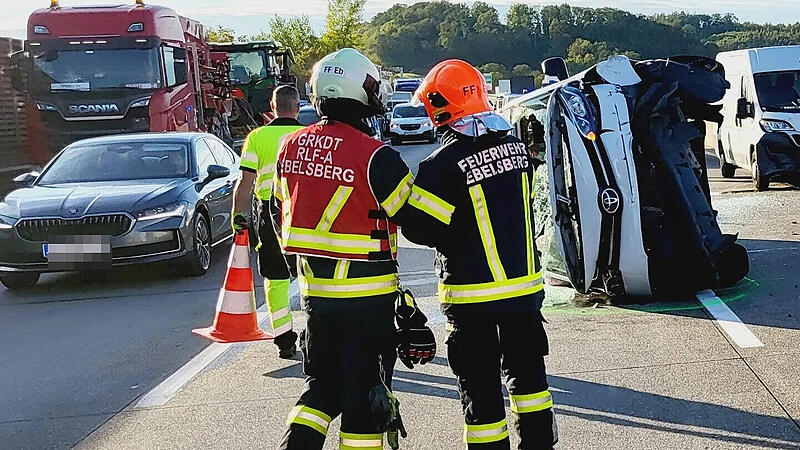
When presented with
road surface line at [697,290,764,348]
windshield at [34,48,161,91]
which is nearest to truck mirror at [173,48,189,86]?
windshield at [34,48,161,91]

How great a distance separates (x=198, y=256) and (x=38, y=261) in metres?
1.57

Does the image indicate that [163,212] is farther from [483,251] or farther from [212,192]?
[483,251]

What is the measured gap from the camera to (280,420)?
5.12 m

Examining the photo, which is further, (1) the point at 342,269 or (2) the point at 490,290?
(2) the point at 490,290

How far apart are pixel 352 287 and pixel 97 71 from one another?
1413 centimetres

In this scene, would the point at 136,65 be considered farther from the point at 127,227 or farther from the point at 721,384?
the point at 721,384

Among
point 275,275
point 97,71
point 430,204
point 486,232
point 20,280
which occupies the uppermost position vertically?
point 97,71

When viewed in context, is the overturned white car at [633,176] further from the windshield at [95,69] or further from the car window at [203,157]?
the windshield at [95,69]

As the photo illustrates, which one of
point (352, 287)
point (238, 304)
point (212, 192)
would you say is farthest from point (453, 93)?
point (212, 192)

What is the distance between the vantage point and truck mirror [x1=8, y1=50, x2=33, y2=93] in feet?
54.1

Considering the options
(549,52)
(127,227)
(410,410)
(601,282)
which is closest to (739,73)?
(601,282)

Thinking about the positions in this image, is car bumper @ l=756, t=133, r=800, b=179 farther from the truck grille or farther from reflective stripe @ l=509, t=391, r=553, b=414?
reflective stripe @ l=509, t=391, r=553, b=414

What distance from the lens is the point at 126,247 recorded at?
905 centimetres

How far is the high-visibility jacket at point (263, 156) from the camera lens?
621 centimetres
